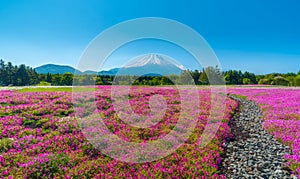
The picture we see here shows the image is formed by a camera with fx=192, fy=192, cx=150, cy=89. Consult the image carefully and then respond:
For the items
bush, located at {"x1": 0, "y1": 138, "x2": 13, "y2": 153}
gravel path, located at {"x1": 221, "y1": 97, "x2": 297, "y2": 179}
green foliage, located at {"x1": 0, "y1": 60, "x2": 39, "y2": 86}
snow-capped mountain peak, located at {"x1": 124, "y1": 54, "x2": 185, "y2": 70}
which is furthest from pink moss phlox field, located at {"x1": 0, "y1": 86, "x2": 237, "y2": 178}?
green foliage, located at {"x1": 0, "y1": 60, "x2": 39, "y2": 86}

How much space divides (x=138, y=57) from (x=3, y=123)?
843 centimetres

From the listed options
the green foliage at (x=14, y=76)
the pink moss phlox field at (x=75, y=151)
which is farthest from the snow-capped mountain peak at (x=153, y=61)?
the green foliage at (x=14, y=76)

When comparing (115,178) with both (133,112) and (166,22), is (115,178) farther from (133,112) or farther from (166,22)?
(133,112)

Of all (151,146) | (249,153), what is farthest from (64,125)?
(249,153)

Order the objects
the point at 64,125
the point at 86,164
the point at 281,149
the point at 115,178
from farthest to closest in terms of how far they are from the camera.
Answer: the point at 64,125 < the point at 281,149 < the point at 86,164 < the point at 115,178

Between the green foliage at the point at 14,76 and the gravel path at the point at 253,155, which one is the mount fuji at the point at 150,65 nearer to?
the gravel path at the point at 253,155

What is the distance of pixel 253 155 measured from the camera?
866 centimetres

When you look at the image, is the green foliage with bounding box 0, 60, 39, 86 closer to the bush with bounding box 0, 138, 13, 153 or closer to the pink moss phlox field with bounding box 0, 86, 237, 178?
the pink moss phlox field with bounding box 0, 86, 237, 178

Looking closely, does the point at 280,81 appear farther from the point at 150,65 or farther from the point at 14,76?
the point at 14,76

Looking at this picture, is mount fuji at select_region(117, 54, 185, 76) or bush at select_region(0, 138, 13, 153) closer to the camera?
bush at select_region(0, 138, 13, 153)

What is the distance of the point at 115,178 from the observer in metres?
6.39

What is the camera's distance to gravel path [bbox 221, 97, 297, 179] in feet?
23.4

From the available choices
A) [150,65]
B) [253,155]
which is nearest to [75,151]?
[150,65]

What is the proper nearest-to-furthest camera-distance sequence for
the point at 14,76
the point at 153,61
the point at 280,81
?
the point at 153,61 < the point at 280,81 < the point at 14,76
